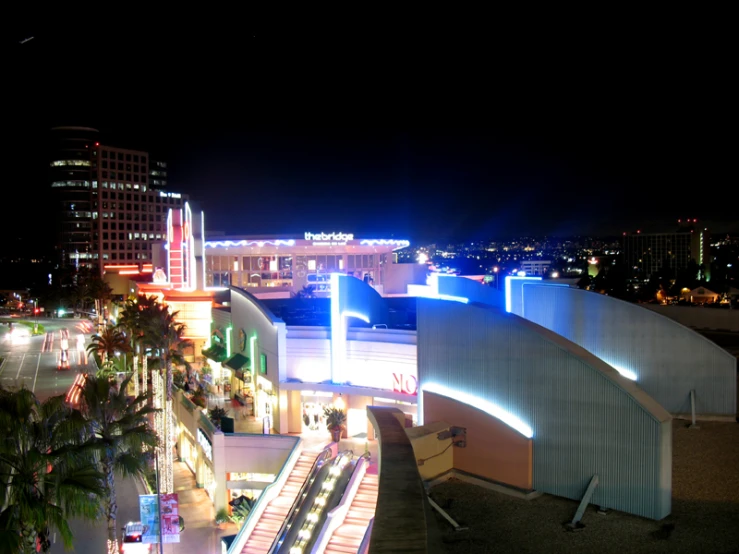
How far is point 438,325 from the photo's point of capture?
1691 cm

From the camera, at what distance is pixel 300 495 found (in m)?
19.4

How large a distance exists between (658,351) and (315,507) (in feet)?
35.9

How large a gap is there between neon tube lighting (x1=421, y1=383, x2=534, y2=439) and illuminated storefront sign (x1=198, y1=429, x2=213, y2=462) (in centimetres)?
996

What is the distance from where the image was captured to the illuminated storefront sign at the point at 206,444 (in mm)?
23422

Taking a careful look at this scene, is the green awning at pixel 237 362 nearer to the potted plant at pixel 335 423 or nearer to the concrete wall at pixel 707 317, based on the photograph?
the potted plant at pixel 335 423

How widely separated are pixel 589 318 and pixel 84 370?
43257 millimetres

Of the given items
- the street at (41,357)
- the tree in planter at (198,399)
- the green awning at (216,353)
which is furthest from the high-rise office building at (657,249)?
the tree in planter at (198,399)

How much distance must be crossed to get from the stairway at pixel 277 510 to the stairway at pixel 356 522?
251 cm

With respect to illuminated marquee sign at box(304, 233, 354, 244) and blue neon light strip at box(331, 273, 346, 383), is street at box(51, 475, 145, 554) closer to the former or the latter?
blue neon light strip at box(331, 273, 346, 383)

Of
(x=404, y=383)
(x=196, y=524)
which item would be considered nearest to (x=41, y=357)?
(x=196, y=524)

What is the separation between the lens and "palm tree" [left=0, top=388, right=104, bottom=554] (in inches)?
466

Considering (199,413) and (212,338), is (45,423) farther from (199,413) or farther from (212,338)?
(212,338)

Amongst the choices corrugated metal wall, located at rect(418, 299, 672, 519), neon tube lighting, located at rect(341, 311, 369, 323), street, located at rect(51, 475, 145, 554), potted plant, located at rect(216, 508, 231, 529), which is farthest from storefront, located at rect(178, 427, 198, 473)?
corrugated metal wall, located at rect(418, 299, 672, 519)

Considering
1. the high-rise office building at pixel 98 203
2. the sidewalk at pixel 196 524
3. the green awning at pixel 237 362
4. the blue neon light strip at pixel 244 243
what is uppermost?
the high-rise office building at pixel 98 203
